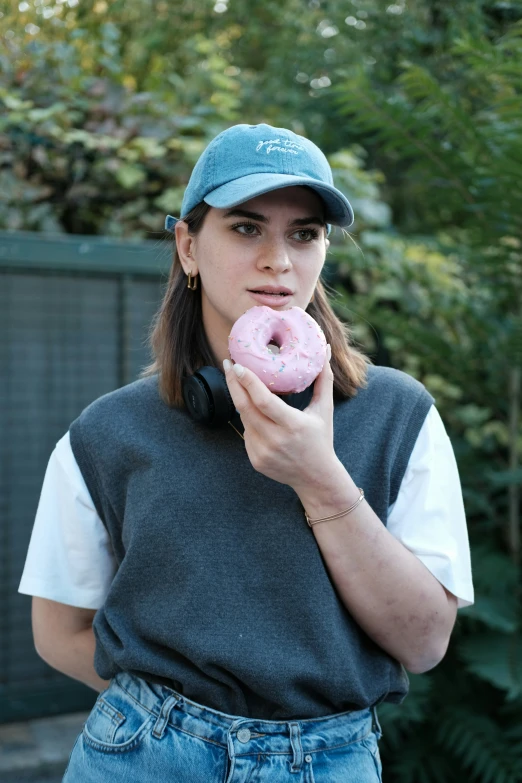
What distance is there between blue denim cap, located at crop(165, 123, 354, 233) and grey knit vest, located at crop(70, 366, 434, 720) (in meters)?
0.45

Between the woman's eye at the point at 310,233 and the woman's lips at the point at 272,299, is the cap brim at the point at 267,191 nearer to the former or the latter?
the woman's eye at the point at 310,233

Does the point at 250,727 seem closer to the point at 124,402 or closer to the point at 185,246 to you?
the point at 124,402

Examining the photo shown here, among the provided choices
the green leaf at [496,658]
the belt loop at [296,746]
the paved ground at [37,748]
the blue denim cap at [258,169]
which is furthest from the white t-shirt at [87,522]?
the paved ground at [37,748]

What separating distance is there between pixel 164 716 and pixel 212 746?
0.38ft

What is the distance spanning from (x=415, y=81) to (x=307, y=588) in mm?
2326

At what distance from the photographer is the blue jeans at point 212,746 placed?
1539 mm

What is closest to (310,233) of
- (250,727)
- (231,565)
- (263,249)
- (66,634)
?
(263,249)

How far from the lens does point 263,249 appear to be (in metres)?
1.68

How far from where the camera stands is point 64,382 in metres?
4.20

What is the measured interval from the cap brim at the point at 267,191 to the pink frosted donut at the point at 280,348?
0.23m

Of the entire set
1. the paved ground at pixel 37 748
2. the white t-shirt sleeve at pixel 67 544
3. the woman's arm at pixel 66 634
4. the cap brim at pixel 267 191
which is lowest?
the paved ground at pixel 37 748

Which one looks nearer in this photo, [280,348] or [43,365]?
[280,348]

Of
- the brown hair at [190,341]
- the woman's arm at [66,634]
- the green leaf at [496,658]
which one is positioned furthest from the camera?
the green leaf at [496,658]

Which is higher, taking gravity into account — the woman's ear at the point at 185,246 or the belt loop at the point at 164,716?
the woman's ear at the point at 185,246
